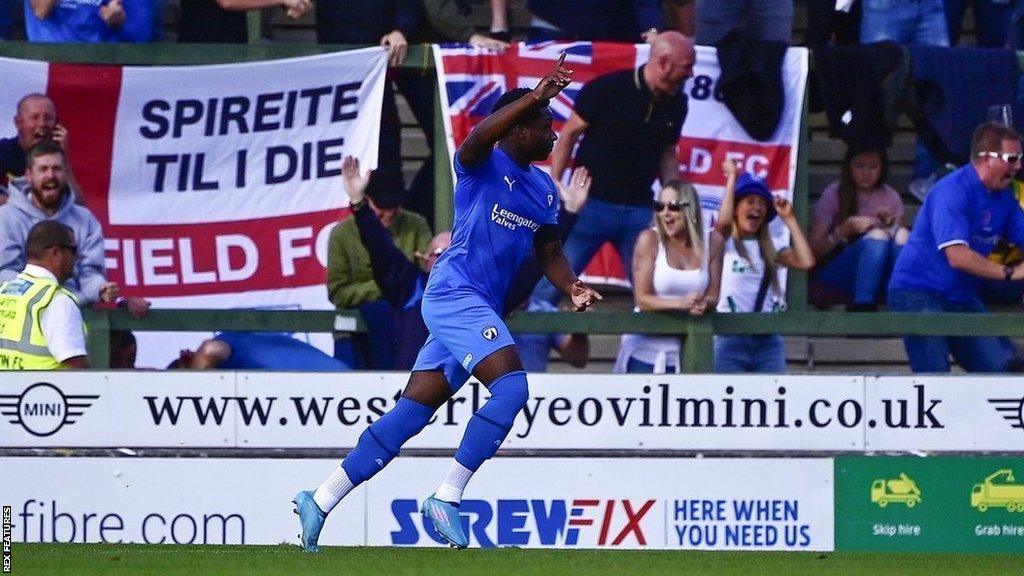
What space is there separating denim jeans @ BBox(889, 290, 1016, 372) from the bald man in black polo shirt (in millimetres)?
1623

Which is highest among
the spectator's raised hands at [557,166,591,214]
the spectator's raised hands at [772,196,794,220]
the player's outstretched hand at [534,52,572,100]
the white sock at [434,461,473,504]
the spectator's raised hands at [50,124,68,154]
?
the player's outstretched hand at [534,52,572,100]

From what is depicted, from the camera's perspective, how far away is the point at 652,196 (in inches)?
414

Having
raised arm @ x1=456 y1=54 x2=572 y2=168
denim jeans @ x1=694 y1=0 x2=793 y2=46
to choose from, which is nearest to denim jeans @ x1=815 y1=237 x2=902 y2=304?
denim jeans @ x1=694 y1=0 x2=793 y2=46

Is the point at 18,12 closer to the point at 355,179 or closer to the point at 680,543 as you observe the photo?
the point at 355,179

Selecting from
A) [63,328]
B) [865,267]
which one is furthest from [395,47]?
[865,267]

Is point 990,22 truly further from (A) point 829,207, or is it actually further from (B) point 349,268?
(B) point 349,268

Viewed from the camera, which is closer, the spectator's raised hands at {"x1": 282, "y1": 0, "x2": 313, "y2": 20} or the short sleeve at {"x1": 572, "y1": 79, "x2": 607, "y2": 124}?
the spectator's raised hands at {"x1": 282, "y1": 0, "x2": 313, "y2": 20}

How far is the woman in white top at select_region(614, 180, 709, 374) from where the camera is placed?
9.72 meters

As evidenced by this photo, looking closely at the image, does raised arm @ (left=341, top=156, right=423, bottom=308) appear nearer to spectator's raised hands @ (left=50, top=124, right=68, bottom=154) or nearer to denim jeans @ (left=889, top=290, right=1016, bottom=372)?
spectator's raised hands @ (left=50, top=124, right=68, bottom=154)

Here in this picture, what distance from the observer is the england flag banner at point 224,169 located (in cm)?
1046

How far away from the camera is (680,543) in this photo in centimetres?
916

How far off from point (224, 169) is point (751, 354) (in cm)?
343

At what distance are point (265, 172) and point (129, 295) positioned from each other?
3.71ft

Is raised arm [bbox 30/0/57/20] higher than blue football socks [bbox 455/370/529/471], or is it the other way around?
raised arm [bbox 30/0/57/20]
